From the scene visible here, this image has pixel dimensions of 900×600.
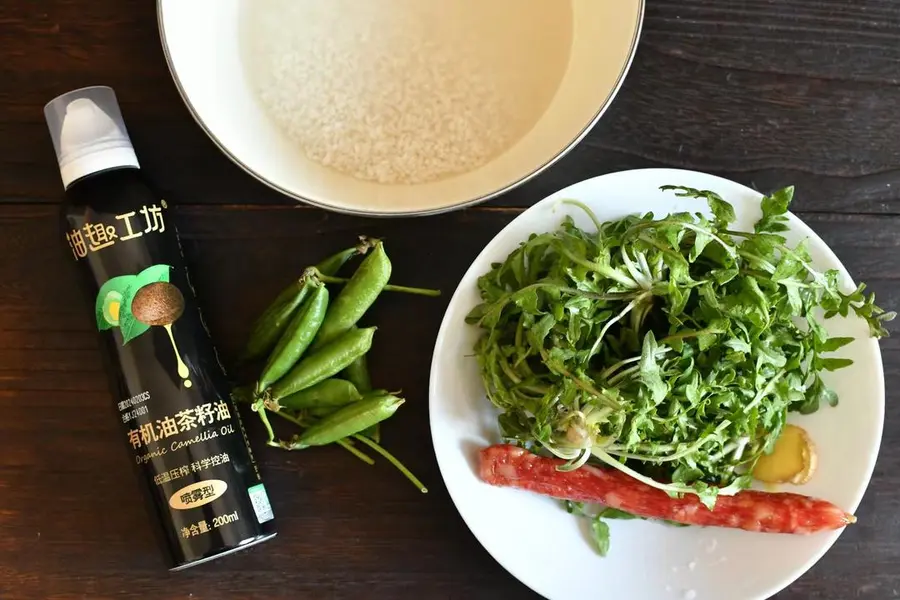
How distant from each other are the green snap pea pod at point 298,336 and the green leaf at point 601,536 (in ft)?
1.22

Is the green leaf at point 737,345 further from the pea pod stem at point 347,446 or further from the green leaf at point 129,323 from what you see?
the green leaf at point 129,323

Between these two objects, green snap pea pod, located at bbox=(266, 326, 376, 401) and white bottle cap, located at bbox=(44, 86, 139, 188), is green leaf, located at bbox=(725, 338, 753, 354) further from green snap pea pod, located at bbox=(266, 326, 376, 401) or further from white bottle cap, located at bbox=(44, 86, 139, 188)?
Result: white bottle cap, located at bbox=(44, 86, 139, 188)

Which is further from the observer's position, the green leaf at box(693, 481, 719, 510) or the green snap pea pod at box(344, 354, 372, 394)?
the green snap pea pod at box(344, 354, 372, 394)

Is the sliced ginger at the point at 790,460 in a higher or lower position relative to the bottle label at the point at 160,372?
lower

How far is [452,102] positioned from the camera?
2.79 ft

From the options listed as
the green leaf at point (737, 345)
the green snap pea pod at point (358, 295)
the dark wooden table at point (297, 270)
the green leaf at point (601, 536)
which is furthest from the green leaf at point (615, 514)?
the green snap pea pod at point (358, 295)

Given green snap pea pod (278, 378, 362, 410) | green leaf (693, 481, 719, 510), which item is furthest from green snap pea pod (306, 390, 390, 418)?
green leaf (693, 481, 719, 510)

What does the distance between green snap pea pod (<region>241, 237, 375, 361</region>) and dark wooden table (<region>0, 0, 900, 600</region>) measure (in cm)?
3

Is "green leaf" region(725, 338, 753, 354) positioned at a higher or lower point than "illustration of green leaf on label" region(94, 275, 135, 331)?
lower

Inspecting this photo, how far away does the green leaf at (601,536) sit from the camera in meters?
0.83

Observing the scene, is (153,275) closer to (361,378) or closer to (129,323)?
(129,323)

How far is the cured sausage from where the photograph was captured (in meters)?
0.79

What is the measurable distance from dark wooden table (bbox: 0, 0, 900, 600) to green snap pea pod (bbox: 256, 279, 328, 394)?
2.6 inches

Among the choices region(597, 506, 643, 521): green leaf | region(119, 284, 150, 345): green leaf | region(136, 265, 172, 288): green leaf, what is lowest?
region(597, 506, 643, 521): green leaf
